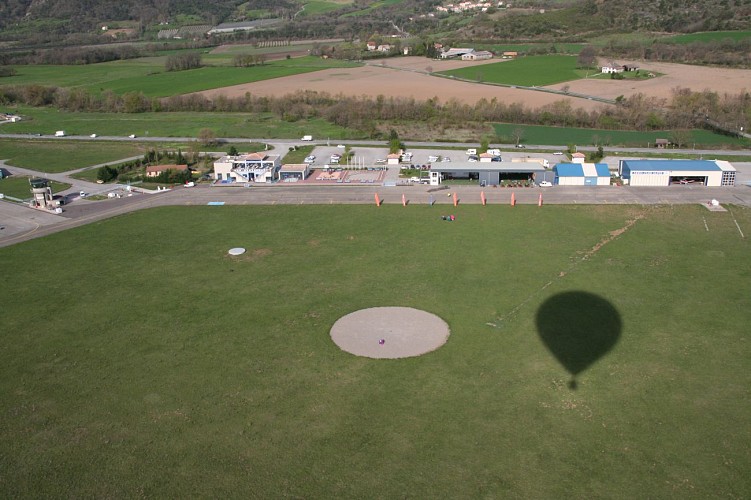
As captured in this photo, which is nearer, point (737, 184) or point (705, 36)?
point (737, 184)

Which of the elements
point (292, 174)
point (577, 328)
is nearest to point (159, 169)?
point (292, 174)

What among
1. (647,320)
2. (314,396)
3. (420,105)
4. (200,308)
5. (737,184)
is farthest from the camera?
(420,105)

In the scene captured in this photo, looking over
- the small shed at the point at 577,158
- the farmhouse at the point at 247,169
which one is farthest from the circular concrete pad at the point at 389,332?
the small shed at the point at 577,158

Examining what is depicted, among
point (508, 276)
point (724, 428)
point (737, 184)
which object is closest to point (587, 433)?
point (724, 428)

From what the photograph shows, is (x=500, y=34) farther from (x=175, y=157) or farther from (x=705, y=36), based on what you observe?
(x=175, y=157)

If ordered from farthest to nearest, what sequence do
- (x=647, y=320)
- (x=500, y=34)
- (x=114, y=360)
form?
(x=500, y=34) < (x=647, y=320) < (x=114, y=360)

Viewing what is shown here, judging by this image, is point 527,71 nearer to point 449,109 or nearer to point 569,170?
point 449,109

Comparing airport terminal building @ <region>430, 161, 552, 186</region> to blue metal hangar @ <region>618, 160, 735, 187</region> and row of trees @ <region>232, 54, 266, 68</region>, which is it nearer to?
blue metal hangar @ <region>618, 160, 735, 187</region>

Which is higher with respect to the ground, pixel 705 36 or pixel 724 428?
pixel 705 36

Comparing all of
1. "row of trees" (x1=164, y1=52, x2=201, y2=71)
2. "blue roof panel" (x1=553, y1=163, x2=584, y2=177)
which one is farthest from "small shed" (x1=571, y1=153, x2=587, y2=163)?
"row of trees" (x1=164, y1=52, x2=201, y2=71)
